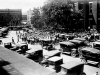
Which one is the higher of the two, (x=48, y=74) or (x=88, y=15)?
(x=88, y=15)

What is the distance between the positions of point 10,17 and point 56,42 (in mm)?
63865

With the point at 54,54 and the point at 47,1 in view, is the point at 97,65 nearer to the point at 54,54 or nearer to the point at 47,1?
the point at 54,54

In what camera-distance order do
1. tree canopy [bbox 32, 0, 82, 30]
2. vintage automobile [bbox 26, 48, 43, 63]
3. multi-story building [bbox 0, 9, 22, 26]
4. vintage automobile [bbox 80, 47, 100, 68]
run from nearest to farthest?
vintage automobile [bbox 80, 47, 100, 68] < vintage automobile [bbox 26, 48, 43, 63] < tree canopy [bbox 32, 0, 82, 30] < multi-story building [bbox 0, 9, 22, 26]

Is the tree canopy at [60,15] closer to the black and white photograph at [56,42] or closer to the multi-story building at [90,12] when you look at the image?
the black and white photograph at [56,42]

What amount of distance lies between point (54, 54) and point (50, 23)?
27057mm

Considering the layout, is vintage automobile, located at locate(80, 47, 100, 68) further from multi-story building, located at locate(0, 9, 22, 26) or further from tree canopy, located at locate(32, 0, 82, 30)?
multi-story building, located at locate(0, 9, 22, 26)

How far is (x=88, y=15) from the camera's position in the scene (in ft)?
167

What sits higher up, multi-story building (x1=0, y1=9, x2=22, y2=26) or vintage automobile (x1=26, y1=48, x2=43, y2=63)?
multi-story building (x1=0, y1=9, x2=22, y2=26)

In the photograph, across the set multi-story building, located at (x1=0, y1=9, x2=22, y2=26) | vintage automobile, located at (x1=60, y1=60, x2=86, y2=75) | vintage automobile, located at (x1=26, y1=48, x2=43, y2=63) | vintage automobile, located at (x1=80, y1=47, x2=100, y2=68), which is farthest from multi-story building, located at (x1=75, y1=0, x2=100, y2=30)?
multi-story building, located at (x1=0, y1=9, x2=22, y2=26)

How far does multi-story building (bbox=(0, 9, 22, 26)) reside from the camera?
8162cm

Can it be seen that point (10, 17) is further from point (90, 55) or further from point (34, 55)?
point (90, 55)

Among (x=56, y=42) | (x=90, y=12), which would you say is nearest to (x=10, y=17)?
(x=90, y=12)

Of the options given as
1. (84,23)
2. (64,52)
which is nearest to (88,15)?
(84,23)

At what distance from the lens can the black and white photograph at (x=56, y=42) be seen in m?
6.24
